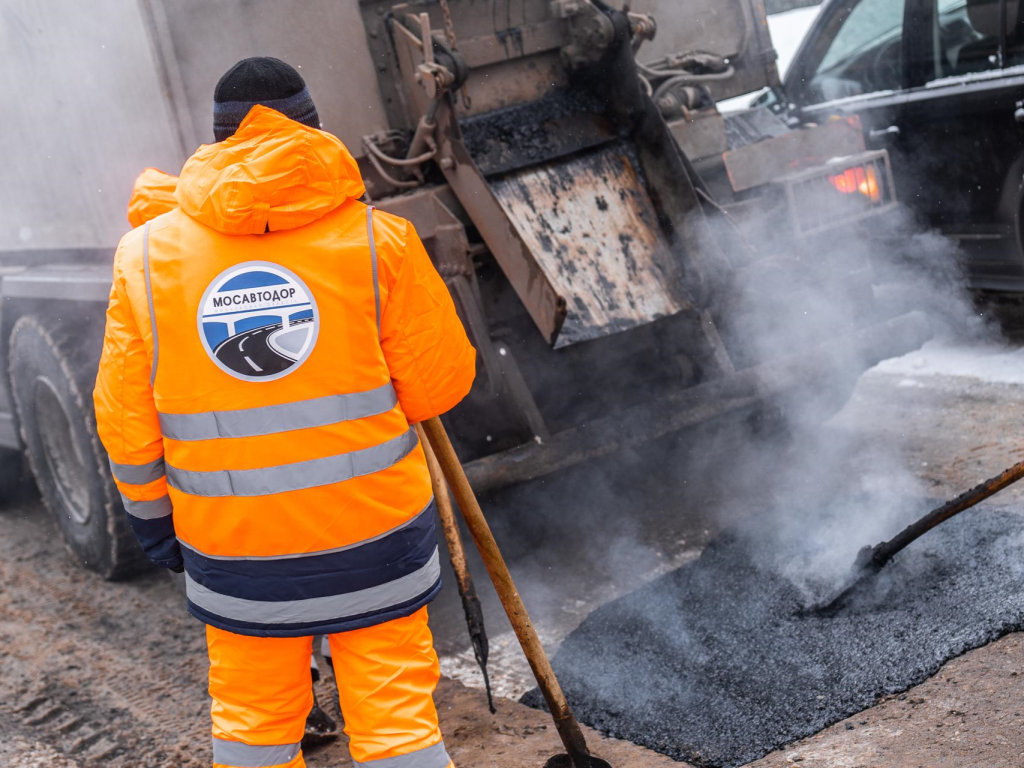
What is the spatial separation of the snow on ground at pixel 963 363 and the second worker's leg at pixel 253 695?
3.91 metres

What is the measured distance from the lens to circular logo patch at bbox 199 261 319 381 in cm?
192

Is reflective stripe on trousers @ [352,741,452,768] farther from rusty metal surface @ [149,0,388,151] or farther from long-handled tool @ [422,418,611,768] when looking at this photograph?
rusty metal surface @ [149,0,388,151]

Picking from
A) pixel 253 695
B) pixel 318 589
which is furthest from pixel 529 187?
pixel 253 695

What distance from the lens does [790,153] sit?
4.00 meters

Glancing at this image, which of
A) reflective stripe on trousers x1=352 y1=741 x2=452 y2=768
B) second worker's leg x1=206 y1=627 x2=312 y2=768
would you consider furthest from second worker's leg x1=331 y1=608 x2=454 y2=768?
second worker's leg x1=206 y1=627 x2=312 y2=768

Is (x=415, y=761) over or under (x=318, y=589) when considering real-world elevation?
under

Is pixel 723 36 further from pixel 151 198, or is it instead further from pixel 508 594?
pixel 508 594

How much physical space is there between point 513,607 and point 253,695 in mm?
655

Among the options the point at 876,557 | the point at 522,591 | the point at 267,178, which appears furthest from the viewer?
the point at 522,591

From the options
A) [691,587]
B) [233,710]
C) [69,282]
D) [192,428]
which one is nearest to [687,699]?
A: [691,587]

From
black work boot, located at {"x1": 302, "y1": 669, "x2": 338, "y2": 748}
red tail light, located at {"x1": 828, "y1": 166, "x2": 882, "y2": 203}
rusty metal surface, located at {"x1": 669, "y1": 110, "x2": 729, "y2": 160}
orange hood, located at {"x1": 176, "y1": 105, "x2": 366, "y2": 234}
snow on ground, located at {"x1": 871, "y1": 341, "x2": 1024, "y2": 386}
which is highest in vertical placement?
orange hood, located at {"x1": 176, "y1": 105, "x2": 366, "y2": 234}

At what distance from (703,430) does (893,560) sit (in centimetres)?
104

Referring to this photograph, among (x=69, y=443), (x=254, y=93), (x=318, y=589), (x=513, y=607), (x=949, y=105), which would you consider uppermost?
(x=254, y=93)

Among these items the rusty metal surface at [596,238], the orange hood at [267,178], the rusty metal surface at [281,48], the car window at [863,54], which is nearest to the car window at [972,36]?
the car window at [863,54]
